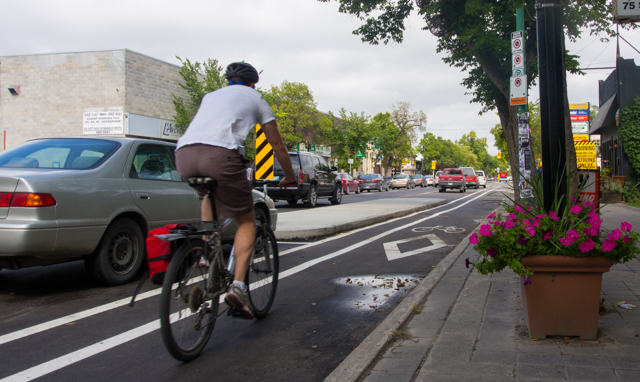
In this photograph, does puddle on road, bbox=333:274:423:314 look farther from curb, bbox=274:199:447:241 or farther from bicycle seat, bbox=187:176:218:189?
Result: curb, bbox=274:199:447:241

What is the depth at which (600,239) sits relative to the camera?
321 cm

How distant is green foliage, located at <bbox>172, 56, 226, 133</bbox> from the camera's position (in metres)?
32.3

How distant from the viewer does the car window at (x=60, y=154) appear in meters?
5.11

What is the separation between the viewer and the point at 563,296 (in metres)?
3.29

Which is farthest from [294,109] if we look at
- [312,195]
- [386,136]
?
[312,195]

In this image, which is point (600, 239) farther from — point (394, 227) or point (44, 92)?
point (44, 92)

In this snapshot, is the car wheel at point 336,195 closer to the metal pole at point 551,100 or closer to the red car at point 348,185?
the red car at point 348,185

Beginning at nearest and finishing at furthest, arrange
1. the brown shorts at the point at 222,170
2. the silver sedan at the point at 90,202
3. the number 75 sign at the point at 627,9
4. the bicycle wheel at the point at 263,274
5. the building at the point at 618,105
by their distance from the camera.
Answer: the brown shorts at the point at 222,170 < the bicycle wheel at the point at 263,274 < the silver sedan at the point at 90,202 < the number 75 sign at the point at 627,9 < the building at the point at 618,105

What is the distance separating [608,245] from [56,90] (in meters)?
34.0

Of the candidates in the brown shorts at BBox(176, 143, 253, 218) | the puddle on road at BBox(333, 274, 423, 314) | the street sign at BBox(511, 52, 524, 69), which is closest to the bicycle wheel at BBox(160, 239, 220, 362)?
the brown shorts at BBox(176, 143, 253, 218)

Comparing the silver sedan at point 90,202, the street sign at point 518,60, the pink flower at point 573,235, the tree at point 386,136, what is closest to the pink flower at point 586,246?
the pink flower at point 573,235

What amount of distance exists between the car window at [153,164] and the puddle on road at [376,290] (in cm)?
242

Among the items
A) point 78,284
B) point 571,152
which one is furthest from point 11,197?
point 571,152

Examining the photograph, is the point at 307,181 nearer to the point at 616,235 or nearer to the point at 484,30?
the point at 484,30
